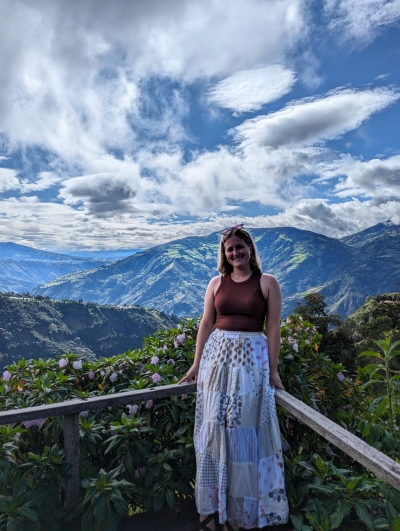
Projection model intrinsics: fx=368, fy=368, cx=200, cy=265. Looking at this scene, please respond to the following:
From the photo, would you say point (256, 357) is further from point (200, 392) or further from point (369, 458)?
point (369, 458)

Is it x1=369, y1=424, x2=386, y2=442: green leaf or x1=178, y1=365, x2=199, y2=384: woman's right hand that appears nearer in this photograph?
x1=369, y1=424, x2=386, y2=442: green leaf

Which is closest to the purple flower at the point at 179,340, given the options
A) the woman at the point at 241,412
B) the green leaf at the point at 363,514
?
the woman at the point at 241,412

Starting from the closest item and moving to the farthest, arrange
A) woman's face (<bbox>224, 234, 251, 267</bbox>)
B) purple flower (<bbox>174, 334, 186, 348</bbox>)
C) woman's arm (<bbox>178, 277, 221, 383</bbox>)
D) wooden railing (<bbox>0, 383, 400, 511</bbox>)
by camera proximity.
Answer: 1. wooden railing (<bbox>0, 383, 400, 511</bbox>)
2. woman's face (<bbox>224, 234, 251, 267</bbox>)
3. woman's arm (<bbox>178, 277, 221, 383</bbox>)
4. purple flower (<bbox>174, 334, 186, 348</bbox>)

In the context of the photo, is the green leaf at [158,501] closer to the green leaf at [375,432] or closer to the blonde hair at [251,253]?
the green leaf at [375,432]

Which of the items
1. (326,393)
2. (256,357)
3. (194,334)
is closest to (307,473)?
(256,357)

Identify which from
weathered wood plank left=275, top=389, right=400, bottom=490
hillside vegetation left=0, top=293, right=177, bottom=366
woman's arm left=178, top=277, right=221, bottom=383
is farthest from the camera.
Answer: hillside vegetation left=0, top=293, right=177, bottom=366

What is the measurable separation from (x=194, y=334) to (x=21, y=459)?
1.76 metres

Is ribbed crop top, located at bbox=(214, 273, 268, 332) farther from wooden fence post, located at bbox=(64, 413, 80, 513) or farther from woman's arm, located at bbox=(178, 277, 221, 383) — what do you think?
wooden fence post, located at bbox=(64, 413, 80, 513)

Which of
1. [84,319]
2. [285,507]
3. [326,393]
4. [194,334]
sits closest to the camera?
[285,507]

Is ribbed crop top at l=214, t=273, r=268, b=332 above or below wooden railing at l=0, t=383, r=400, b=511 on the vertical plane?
above

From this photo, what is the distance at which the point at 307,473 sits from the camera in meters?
A: 2.10

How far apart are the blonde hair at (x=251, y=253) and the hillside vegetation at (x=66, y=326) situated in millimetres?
117687

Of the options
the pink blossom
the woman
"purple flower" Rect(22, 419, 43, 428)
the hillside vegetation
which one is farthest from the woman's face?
the hillside vegetation

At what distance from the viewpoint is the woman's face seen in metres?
2.29
